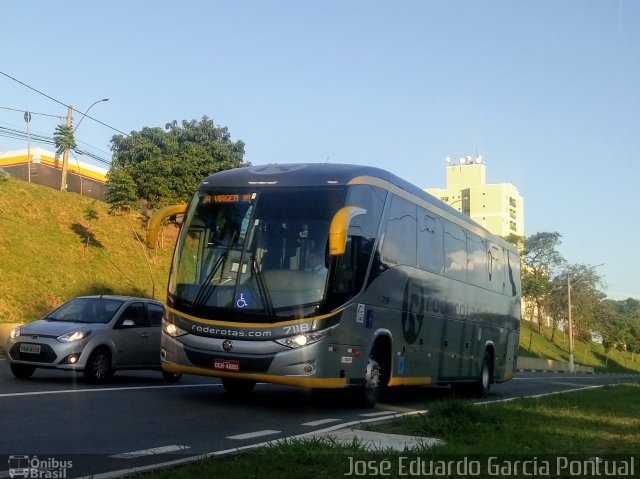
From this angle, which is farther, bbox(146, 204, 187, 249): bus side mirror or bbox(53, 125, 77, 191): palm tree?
bbox(53, 125, 77, 191): palm tree

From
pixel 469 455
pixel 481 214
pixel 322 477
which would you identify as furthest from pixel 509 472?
pixel 481 214

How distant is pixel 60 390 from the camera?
1205 centimetres

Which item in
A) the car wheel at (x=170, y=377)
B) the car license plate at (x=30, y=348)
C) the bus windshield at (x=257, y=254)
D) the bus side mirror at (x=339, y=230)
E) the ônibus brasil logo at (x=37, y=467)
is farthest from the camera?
the car wheel at (x=170, y=377)

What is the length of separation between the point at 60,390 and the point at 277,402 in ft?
11.5

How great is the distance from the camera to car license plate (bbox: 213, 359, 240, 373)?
11.0m

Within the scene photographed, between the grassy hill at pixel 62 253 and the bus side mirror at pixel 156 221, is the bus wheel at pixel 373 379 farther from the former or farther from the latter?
the grassy hill at pixel 62 253

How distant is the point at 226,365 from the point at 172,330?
44.9 inches

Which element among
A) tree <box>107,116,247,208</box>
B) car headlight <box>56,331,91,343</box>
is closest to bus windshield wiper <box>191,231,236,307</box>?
car headlight <box>56,331,91,343</box>

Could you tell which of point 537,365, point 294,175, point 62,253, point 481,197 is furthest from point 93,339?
point 481,197

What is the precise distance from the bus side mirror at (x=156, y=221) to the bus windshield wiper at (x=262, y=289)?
75.8 inches

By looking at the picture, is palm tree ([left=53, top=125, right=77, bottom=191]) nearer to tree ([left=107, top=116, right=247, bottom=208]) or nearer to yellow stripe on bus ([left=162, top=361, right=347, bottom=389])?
tree ([left=107, top=116, right=247, bottom=208])

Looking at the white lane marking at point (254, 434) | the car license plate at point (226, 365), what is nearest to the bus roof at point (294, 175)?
the car license plate at point (226, 365)

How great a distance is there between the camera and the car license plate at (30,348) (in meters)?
13.3

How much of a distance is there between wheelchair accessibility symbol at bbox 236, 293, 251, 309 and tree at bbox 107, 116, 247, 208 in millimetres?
25974
